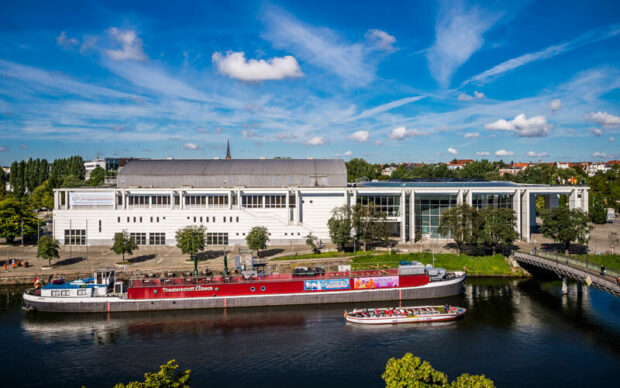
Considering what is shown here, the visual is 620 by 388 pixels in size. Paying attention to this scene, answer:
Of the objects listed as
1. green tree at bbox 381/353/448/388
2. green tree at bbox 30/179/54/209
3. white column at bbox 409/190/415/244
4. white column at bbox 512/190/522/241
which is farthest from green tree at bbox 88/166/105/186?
green tree at bbox 381/353/448/388

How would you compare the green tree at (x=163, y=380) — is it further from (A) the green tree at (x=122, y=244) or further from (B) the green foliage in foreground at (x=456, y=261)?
(A) the green tree at (x=122, y=244)

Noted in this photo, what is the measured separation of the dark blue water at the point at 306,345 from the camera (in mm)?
31547

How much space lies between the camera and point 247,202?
2896 inches

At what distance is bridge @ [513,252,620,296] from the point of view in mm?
41781

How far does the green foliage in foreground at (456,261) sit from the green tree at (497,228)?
8.76ft

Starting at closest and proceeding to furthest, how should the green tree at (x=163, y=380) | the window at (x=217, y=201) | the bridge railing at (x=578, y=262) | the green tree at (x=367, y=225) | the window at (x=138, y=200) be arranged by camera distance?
Answer: the green tree at (x=163, y=380) < the bridge railing at (x=578, y=262) < the green tree at (x=367, y=225) < the window at (x=217, y=201) < the window at (x=138, y=200)

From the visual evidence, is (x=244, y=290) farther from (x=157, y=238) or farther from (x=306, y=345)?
(x=157, y=238)

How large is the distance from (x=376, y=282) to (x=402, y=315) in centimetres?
738

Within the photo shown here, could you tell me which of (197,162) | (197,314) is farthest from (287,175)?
(197,314)

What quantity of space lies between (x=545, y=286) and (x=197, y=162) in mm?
62665

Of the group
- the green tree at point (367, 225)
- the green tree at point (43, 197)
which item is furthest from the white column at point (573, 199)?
the green tree at point (43, 197)

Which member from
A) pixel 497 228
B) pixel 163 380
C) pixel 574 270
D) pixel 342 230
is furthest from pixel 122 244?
pixel 574 270

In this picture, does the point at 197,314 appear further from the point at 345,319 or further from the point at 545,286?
the point at 545,286

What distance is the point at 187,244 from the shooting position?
193 ft
